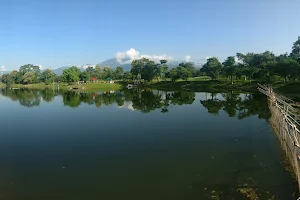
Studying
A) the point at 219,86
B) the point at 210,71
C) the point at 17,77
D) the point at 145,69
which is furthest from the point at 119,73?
the point at 219,86

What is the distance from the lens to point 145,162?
18016 millimetres

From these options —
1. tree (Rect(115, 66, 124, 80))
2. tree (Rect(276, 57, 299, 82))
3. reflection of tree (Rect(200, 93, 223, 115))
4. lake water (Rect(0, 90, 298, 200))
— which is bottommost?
lake water (Rect(0, 90, 298, 200))

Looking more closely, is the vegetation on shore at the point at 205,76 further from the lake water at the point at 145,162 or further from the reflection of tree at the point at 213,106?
the lake water at the point at 145,162

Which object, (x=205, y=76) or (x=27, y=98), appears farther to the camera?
(x=205, y=76)

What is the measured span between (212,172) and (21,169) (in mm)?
12964

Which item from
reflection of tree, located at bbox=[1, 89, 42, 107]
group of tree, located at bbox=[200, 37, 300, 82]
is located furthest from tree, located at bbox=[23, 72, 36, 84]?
group of tree, located at bbox=[200, 37, 300, 82]

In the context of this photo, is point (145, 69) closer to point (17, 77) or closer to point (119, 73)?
point (119, 73)

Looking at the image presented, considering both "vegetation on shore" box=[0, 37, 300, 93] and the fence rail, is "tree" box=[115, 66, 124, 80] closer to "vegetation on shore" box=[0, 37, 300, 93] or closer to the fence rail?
"vegetation on shore" box=[0, 37, 300, 93]

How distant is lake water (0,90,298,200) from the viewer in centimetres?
1370

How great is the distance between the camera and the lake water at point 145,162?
1370 cm

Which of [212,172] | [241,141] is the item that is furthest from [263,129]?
[212,172]

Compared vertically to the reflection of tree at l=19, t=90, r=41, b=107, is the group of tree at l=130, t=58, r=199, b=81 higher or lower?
higher

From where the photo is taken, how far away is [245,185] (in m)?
14.1

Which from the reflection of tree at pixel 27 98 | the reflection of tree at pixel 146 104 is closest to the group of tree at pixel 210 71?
the reflection of tree at pixel 146 104
